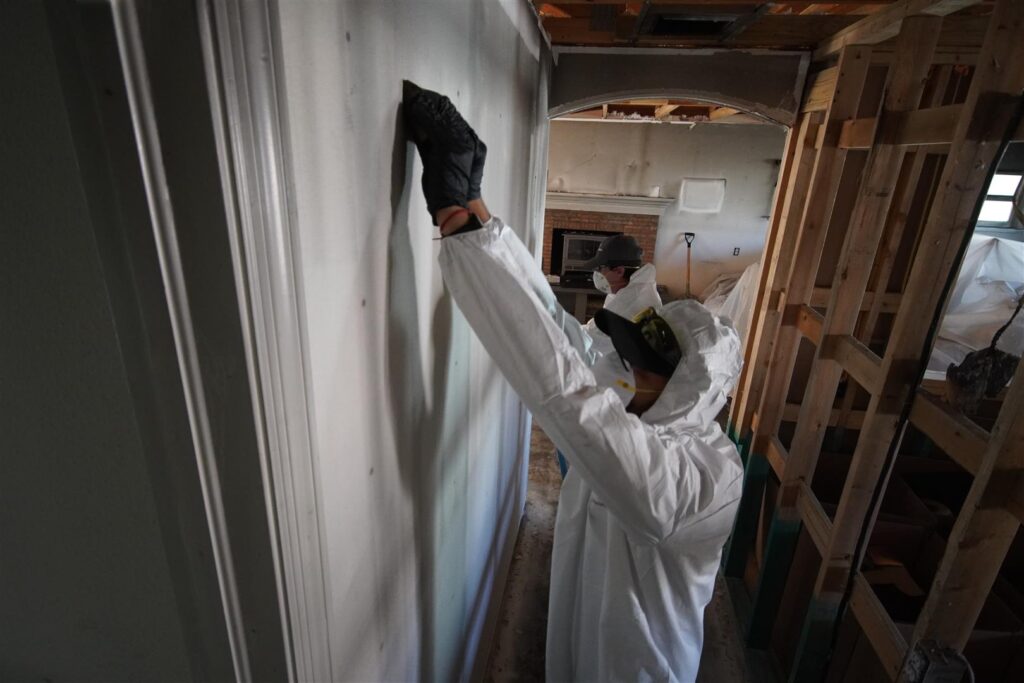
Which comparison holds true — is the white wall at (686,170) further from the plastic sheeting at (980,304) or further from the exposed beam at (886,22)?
the exposed beam at (886,22)

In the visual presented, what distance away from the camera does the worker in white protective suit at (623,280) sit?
183 cm

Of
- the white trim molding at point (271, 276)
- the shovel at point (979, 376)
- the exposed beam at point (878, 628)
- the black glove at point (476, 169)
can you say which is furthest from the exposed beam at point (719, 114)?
the white trim molding at point (271, 276)

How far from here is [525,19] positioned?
5.26 ft

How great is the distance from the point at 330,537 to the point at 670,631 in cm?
105

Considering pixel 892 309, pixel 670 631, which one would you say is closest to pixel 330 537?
pixel 670 631

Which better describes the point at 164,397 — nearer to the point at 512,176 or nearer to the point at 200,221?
the point at 200,221

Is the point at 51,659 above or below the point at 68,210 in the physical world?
below

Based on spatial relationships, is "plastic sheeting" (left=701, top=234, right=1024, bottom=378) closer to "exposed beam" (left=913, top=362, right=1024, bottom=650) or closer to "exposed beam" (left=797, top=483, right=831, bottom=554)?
"exposed beam" (left=797, top=483, right=831, bottom=554)

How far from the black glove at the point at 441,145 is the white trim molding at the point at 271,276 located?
329 millimetres

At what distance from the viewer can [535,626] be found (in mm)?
2162

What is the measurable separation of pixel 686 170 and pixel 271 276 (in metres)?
6.48

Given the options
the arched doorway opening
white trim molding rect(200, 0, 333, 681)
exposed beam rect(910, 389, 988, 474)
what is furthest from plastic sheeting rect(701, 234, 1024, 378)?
white trim molding rect(200, 0, 333, 681)

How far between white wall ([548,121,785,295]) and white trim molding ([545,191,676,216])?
89 millimetres

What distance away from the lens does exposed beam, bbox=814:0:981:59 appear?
1.44m
